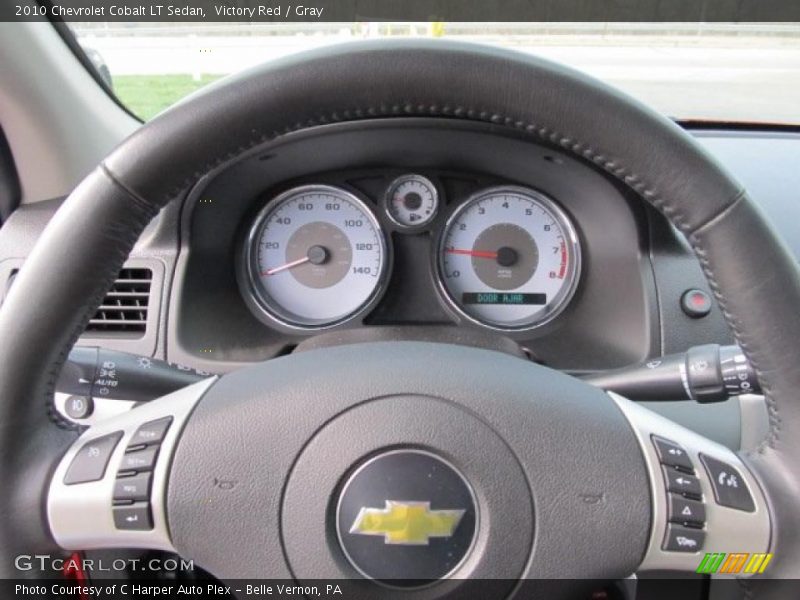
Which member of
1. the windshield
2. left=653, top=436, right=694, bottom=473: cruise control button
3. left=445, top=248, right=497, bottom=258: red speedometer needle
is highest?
the windshield

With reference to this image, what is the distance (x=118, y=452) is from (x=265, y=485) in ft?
0.62

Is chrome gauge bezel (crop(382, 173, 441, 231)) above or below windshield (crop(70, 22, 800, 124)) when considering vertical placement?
below

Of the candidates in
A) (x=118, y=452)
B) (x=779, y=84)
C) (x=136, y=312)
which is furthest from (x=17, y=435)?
(x=779, y=84)

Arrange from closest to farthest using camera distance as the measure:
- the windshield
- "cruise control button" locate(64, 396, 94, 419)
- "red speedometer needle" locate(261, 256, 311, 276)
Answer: "cruise control button" locate(64, 396, 94, 419), the windshield, "red speedometer needle" locate(261, 256, 311, 276)

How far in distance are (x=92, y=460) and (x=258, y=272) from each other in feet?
4.67

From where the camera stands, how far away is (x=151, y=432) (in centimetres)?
102

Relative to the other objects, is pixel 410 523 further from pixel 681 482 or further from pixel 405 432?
pixel 681 482

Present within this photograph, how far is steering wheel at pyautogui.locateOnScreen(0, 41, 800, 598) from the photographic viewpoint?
89cm

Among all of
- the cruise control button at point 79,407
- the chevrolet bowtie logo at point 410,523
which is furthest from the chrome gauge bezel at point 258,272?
the chevrolet bowtie logo at point 410,523

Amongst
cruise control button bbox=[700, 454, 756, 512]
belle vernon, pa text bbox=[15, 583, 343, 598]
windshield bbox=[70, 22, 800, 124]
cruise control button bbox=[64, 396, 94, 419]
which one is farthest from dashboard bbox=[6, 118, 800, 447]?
cruise control button bbox=[700, 454, 756, 512]

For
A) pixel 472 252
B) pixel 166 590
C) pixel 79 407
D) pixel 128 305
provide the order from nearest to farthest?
1. pixel 166 590
2. pixel 79 407
3. pixel 128 305
4. pixel 472 252

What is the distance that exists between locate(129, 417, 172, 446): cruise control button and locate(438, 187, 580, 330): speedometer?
1421 mm

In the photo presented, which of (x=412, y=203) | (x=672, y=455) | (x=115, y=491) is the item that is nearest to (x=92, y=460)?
(x=115, y=491)

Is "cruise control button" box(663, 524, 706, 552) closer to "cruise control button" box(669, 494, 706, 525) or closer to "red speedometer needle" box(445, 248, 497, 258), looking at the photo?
"cruise control button" box(669, 494, 706, 525)
